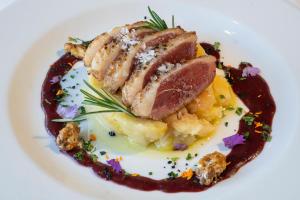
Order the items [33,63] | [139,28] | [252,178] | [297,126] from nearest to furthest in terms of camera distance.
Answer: [252,178] → [297,126] → [139,28] → [33,63]

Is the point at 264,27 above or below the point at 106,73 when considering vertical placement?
above

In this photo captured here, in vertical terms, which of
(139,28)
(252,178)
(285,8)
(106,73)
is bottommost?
(252,178)

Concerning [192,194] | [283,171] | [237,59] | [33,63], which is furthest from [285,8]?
[33,63]

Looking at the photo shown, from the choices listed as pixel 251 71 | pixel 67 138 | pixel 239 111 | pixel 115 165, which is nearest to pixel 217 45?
pixel 251 71

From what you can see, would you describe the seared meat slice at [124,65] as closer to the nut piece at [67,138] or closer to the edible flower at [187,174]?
the nut piece at [67,138]

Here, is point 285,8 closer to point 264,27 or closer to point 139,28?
point 264,27

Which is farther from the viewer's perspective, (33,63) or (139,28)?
(33,63)

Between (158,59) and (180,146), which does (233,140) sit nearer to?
(180,146)
